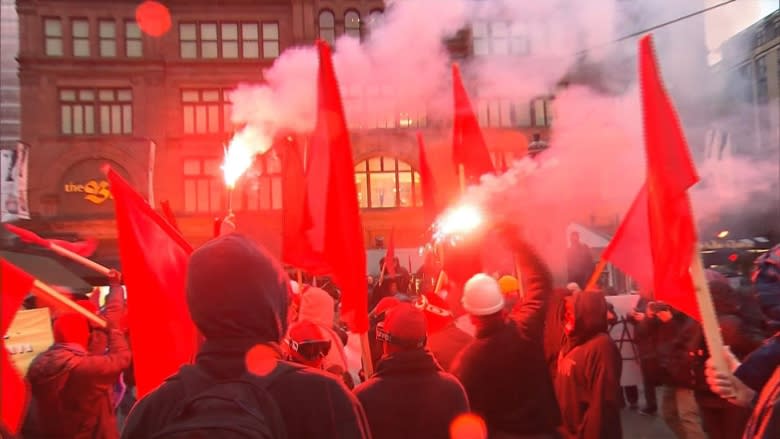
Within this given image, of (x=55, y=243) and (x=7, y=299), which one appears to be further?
(x=55, y=243)

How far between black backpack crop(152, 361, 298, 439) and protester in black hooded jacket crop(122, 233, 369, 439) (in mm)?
29

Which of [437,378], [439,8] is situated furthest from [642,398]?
[439,8]

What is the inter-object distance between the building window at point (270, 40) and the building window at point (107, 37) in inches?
228

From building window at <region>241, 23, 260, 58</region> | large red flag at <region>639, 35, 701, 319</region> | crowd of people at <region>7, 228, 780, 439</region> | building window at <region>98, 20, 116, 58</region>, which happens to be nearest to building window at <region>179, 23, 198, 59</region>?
building window at <region>241, 23, 260, 58</region>

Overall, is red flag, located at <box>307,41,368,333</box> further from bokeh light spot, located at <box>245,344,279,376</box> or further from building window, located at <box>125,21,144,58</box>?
building window, located at <box>125,21,144,58</box>

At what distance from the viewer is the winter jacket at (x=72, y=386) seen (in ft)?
14.2

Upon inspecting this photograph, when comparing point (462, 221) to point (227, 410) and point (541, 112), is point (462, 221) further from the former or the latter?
point (541, 112)

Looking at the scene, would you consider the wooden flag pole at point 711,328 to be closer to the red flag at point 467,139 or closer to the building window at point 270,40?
the red flag at point 467,139

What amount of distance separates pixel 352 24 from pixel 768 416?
26.4m

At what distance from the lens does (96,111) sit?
86.4ft

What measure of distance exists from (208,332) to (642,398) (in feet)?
31.3

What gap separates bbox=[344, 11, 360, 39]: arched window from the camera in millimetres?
26844

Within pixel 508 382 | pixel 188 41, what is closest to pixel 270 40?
pixel 188 41

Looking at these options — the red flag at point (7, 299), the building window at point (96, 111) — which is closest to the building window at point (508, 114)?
the building window at point (96, 111)
